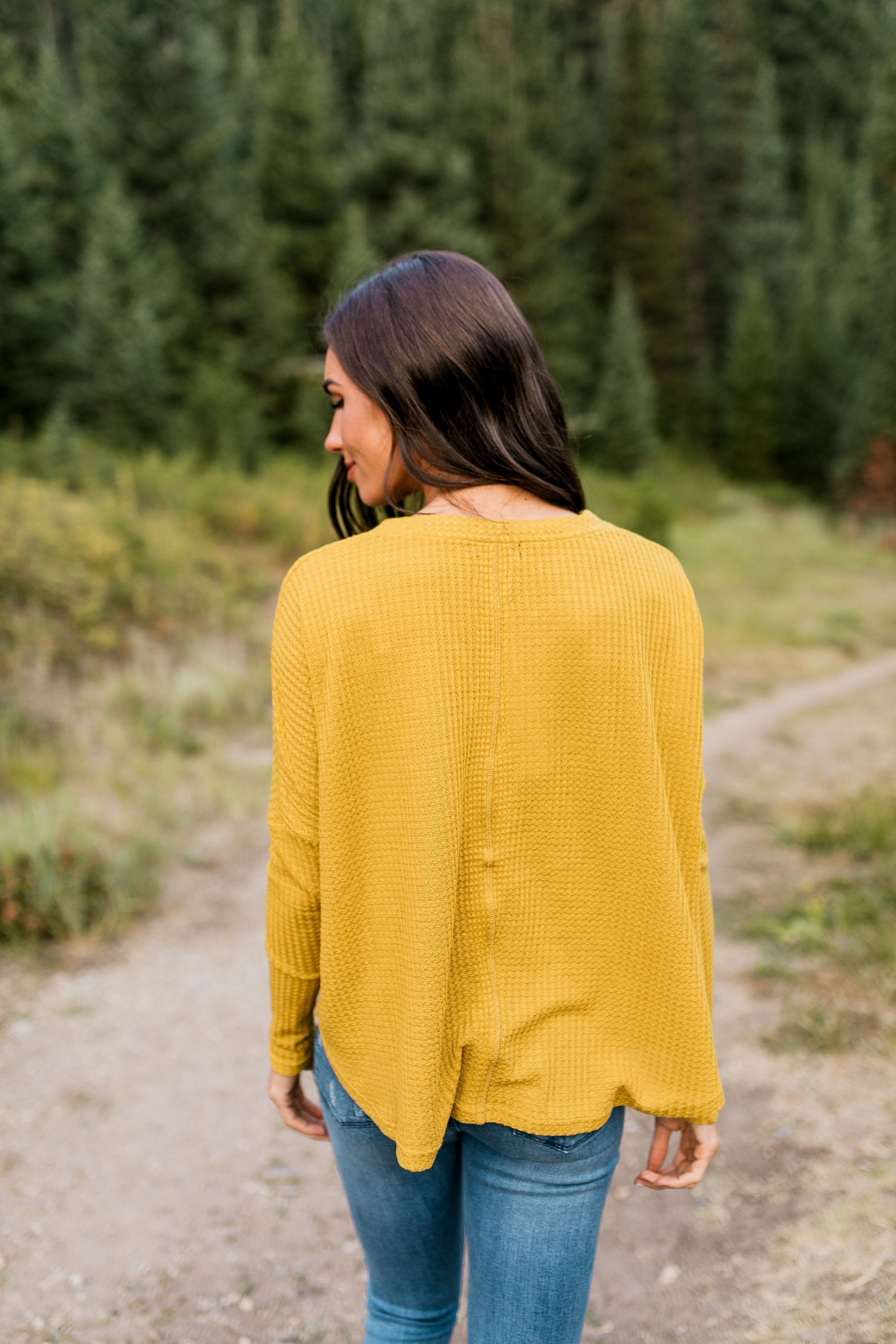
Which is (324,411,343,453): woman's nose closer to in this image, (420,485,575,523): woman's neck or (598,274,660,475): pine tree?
(420,485,575,523): woman's neck

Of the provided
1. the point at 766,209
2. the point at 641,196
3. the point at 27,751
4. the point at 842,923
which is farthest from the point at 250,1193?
the point at 766,209

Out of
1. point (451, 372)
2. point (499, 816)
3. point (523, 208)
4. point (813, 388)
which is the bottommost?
point (813, 388)

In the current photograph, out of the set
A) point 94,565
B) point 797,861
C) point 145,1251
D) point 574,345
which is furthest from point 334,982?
point 574,345

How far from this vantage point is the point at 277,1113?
3.31m

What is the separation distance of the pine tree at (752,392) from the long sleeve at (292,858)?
96.5 ft

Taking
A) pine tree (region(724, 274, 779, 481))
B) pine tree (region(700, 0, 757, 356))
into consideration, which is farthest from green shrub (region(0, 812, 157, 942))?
pine tree (region(700, 0, 757, 356))

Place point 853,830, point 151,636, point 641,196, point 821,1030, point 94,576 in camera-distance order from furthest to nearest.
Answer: point 641,196, point 151,636, point 94,576, point 853,830, point 821,1030

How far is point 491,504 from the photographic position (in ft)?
3.80

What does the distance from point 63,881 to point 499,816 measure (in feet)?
12.1

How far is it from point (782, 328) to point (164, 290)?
22.9 meters

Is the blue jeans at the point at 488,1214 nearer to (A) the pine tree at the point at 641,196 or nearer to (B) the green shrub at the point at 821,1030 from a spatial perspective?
(B) the green shrub at the point at 821,1030

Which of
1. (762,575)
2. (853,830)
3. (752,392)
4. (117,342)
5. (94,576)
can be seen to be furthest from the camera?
(752,392)

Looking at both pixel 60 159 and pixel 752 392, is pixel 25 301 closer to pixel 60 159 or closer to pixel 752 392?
pixel 60 159

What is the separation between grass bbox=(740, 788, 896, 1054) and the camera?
3.38 m
